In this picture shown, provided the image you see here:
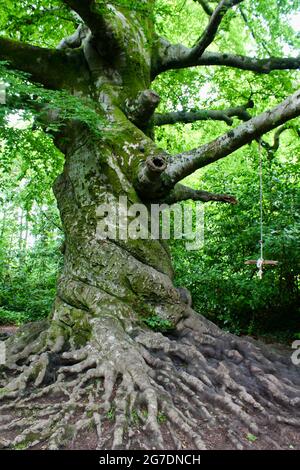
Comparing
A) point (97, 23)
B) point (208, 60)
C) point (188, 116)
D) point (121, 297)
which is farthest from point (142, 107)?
point (121, 297)

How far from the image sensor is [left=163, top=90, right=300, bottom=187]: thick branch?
4310 mm

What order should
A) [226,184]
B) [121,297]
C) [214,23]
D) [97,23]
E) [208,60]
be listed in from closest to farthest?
[121,297] → [97,23] → [214,23] → [208,60] → [226,184]

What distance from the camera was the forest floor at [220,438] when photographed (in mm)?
2916

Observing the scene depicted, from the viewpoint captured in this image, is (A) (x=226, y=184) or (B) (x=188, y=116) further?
(B) (x=188, y=116)

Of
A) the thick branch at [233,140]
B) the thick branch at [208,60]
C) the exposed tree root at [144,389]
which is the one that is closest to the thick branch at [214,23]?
the thick branch at [208,60]

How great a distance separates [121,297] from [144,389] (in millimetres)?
1306

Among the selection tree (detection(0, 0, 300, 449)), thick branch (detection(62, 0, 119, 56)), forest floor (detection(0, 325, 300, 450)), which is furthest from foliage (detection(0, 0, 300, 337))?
forest floor (detection(0, 325, 300, 450))

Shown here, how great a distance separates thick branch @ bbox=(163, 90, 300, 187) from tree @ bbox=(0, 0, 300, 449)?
0.5 inches

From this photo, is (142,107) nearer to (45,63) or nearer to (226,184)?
(45,63)

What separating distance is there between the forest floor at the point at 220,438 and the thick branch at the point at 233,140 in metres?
2.93

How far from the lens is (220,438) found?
10.0 ft

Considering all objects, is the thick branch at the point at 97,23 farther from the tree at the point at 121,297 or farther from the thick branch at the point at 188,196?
the thick branch at the point at 188,196

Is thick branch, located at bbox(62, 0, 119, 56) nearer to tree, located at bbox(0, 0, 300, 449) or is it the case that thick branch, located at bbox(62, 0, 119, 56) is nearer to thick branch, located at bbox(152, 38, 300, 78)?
tree, located at bbox(0, 0, 300, 449)
